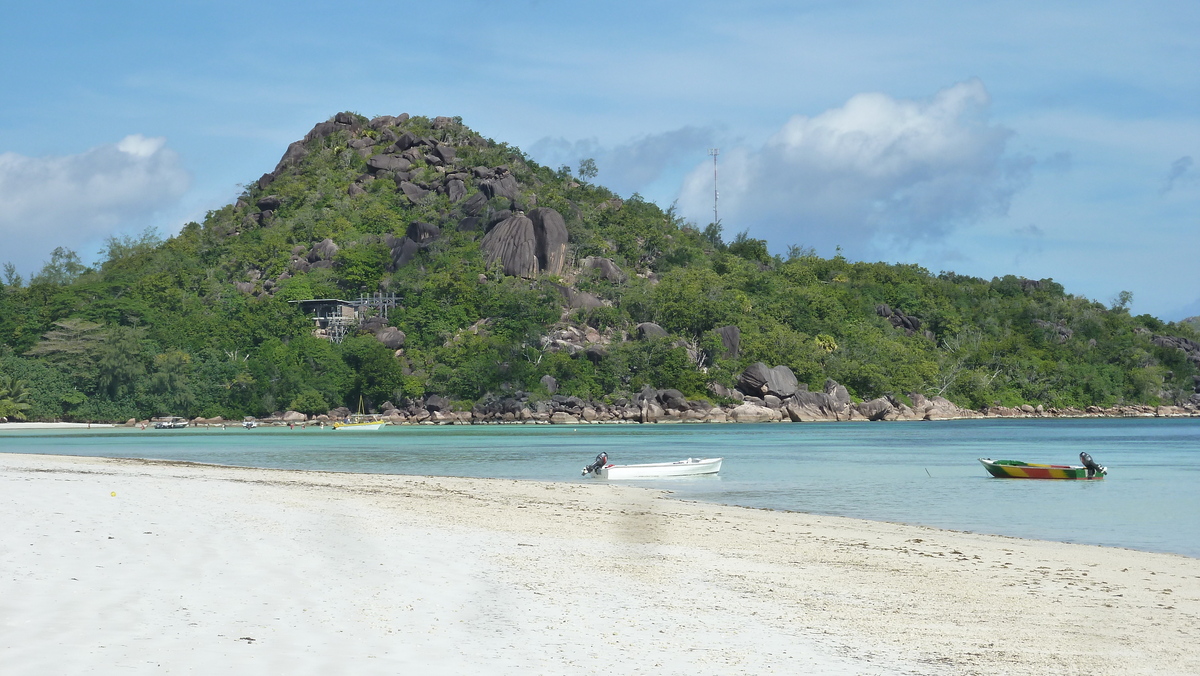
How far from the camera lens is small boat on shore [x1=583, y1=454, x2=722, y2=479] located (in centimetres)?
3022

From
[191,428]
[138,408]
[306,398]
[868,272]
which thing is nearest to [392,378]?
[306,398]

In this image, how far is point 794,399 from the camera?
306 feet

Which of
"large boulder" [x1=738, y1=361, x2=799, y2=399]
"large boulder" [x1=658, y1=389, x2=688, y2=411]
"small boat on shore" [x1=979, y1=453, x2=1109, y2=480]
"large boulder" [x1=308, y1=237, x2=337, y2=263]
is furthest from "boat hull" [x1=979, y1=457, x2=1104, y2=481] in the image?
"large boulder" [x1=308, y1=237, x2=337, y2=263]

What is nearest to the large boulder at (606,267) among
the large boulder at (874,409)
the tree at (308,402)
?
the large boulder at (874,409)

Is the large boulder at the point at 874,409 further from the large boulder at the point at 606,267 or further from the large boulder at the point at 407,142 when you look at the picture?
the large boulder at the point at 407,142

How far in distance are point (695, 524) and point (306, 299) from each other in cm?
9293

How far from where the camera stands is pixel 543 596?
1019 cm

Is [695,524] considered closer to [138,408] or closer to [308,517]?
[308,517]

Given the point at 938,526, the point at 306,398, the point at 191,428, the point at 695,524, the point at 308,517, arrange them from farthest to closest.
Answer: the point at 306,398
the point at 191,428
the point at 938,526
the point at 695,524
the point at 308,517

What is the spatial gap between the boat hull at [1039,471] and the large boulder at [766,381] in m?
61.8

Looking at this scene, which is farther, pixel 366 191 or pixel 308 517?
pixel 366 191

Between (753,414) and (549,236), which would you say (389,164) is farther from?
(753,414)

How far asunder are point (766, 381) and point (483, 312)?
3058 centimetres

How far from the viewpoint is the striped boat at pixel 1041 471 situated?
3038 centimetres
